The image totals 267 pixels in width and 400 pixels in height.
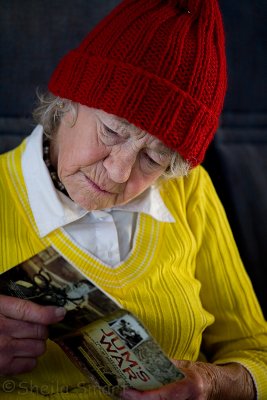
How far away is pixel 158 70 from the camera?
1234 millimetres

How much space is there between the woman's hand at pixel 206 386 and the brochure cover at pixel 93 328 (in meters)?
0.06

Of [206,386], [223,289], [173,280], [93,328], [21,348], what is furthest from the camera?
[223,289]

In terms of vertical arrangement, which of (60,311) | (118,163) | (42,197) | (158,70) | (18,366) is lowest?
(18,366)

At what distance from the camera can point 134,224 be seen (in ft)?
5.07

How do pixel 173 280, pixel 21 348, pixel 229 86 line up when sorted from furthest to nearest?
1. pixel 229 86
2. pixel 173 280
3. pixel 21 348

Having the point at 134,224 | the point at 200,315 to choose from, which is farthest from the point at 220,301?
the point at 134,224

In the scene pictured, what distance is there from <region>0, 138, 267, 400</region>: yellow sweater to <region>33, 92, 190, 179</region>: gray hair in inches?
3.6

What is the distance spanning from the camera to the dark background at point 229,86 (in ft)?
5.73

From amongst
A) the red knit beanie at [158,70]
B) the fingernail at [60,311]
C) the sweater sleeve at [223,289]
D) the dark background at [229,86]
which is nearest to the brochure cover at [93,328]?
the fingernail at [60,311]

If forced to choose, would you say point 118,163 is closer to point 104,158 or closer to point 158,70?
point 104,158

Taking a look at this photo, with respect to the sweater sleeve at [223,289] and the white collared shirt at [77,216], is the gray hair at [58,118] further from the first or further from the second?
the sweater sleeve at [223,289]

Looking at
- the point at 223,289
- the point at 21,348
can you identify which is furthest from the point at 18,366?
the point at 223,289

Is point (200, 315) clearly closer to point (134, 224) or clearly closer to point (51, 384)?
point (134, 224)

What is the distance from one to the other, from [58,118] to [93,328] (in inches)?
21.3
